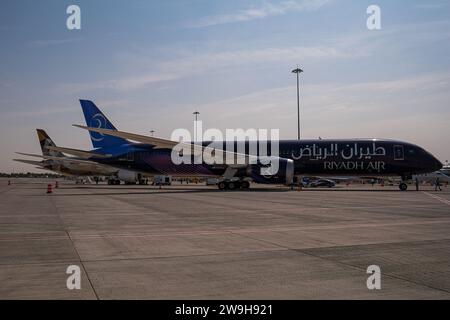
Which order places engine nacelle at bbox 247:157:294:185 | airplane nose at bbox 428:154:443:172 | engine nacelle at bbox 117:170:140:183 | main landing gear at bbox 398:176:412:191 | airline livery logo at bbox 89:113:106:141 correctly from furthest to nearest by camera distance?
1. engine nacelle at bbox 117:170:140:183
2. airline livery logo at bbox 89:113:106:141
3. main landing gear at bbox 398:176:412:191
4. airplane nose at bbox 428:154:443:172
5. engine nacelle at bbox 247:157:294:185

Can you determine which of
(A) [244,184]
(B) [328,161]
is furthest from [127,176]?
(B) [328,161]

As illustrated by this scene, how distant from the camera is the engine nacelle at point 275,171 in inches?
1175

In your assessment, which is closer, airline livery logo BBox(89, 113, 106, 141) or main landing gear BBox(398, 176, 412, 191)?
main landing gear BBox(398, 176, 412, 191)

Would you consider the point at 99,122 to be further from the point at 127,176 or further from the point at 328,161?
the point at 328,161

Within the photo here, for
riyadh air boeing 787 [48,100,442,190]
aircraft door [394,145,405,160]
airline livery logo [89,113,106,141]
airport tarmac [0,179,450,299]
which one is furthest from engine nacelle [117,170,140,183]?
airport tarmac [0,179,450,299]

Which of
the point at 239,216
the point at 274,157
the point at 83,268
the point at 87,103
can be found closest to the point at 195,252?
the point at 83,268

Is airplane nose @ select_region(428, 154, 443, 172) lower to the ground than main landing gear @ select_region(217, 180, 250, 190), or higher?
higher

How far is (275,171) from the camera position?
2984 centimetres

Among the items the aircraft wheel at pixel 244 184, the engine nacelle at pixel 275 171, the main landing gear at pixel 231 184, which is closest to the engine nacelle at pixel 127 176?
the main landing gear at pixel 231 184

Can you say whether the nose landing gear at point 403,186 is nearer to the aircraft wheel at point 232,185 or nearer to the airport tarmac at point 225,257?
the aircraft wheel at point 232,185

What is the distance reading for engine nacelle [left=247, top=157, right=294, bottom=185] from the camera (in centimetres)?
2984

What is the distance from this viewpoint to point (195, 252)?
6.85 m

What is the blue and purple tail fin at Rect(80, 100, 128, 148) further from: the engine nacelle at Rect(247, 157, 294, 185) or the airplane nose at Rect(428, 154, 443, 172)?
the airplane nose at Rect(428, 154, 443, 172)
